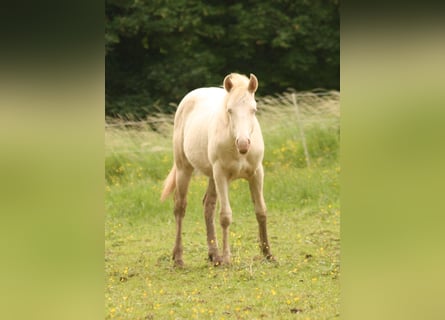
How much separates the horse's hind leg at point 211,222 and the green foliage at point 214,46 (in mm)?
11064

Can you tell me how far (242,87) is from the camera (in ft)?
19.9

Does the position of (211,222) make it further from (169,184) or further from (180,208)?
(169,184)

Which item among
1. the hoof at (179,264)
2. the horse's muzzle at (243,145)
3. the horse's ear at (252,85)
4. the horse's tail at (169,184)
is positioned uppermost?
the horse's ear at (252,85)

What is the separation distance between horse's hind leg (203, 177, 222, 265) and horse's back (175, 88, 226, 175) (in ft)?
0.68

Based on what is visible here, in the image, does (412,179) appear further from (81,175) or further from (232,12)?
(232,12)

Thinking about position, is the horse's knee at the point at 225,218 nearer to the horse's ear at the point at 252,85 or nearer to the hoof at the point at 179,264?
the hoof at the point at 179,264

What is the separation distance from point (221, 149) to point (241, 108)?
0.50 metres

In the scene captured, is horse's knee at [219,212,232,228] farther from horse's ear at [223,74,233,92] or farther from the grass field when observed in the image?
Result: horse's ear at [223,74,233,92]

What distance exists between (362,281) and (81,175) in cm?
45

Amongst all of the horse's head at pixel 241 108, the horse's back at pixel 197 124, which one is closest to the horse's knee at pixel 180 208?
the horse's back at pixel 197 124

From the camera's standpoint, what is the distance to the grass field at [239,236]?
526 cm

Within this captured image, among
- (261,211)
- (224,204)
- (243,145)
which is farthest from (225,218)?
(243,145)

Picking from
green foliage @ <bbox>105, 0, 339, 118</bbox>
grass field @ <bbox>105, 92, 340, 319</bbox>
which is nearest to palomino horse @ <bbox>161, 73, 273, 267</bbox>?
grass field @ <bbox>105, 92, 340, 319</bbox>

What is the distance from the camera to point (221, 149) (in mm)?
6320
